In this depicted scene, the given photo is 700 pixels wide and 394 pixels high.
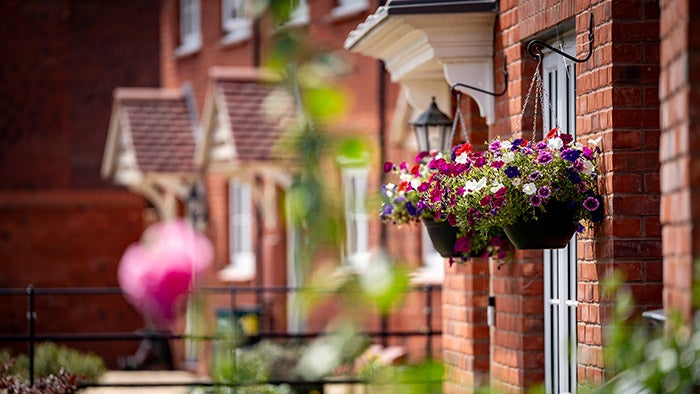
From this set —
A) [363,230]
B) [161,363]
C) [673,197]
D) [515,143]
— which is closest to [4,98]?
[161,363]

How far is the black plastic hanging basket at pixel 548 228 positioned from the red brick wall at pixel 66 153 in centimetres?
1781

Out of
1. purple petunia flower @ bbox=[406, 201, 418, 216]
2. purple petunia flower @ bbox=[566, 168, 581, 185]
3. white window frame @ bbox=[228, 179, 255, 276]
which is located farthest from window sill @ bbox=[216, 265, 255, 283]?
purple petunia flower @ bbox=[566, 168, 581, 185]

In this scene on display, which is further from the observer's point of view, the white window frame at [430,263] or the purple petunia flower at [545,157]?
the white window frame at [430,263]

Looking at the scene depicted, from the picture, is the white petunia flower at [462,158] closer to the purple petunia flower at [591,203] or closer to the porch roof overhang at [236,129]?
the purple petunia flower at [591,203]

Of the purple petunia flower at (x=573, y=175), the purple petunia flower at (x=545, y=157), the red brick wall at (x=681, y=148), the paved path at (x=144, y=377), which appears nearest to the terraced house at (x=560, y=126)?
the red brick wall at (x=681, y=148)

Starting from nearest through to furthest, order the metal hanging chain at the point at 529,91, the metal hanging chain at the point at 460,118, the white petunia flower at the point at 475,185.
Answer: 1. the white petunia flower at the point at 475,185
2. the metal hanging chain at the point at 529,91
3. the metal hanging chain at the point at 460,118

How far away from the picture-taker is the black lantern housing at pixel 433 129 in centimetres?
791

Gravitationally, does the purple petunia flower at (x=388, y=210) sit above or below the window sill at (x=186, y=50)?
below

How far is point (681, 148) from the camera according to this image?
3559mm

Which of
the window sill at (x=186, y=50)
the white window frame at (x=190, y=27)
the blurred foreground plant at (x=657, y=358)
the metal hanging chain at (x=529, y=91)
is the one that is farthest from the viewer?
the white window frame at (x=190, y=27)

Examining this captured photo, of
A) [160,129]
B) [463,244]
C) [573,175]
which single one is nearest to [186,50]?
[160,129]

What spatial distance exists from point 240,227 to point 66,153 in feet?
20.7

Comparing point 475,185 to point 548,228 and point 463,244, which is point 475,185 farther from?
point 463,244

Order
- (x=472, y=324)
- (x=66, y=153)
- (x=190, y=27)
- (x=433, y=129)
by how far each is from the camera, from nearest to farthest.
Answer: (x=472, y=324)
(x=433, y=129)
(x=190, y=27)
(x=66, y=153)
